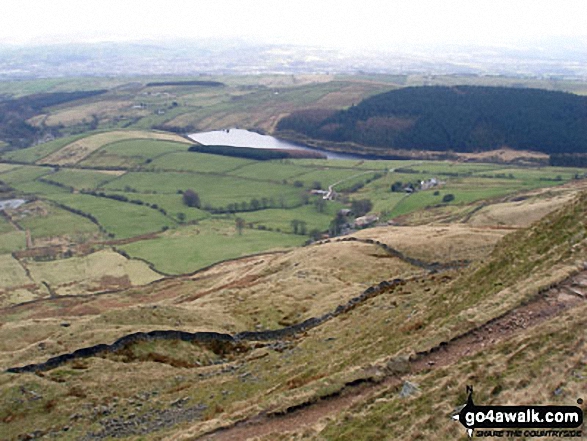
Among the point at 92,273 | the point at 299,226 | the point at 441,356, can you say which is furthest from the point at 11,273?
the point at 441,356

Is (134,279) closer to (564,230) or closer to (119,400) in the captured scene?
(119,400)

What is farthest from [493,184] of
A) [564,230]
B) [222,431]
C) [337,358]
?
[222,431]

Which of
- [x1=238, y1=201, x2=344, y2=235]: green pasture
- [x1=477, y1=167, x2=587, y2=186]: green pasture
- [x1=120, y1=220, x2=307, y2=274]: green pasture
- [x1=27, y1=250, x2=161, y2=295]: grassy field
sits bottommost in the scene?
[x1=27, y1=250, x2=161, y2=295]: grassy field

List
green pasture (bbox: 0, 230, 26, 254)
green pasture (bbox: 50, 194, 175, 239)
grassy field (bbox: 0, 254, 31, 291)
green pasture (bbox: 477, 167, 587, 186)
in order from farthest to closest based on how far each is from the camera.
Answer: green pasture (bbox: 477, 167, 587, 186) → green pasture (bbox: 50, 194, 175, 239) → green pasture (bbox: 0, 230, 26, 254) → grassy field (bbox: 0, 254, 31, 291)

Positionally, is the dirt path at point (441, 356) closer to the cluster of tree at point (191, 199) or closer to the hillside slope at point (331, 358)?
the hillside slope at point (331, 358)

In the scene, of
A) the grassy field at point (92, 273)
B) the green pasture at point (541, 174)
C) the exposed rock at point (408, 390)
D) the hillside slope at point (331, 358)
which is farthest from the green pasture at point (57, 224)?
the exposed rock at point (408, 390)

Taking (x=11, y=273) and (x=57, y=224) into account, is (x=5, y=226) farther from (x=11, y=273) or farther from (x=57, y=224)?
(x=11, y=273)

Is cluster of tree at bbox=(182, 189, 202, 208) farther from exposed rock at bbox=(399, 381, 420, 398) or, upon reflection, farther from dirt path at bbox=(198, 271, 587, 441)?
exposed rock at bbox=(399, 381, 420, 398)

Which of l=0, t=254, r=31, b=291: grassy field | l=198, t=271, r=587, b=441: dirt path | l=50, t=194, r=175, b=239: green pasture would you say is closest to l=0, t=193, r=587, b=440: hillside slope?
l=198, t=271, r=587, b=441: dirt path
